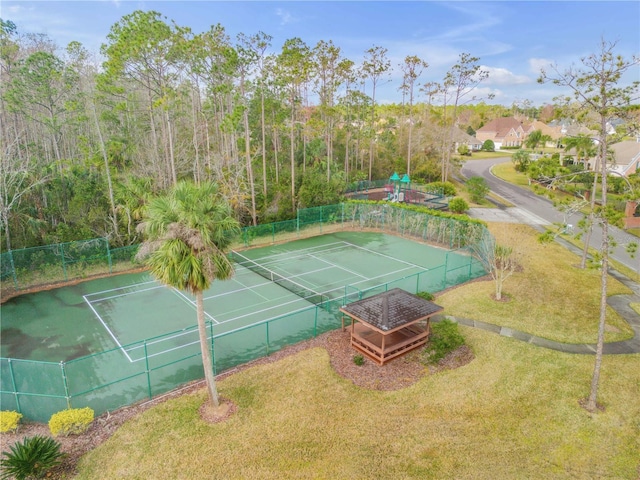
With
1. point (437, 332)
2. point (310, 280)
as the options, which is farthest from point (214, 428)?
point (310, 280)

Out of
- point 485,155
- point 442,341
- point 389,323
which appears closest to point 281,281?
point 389,323

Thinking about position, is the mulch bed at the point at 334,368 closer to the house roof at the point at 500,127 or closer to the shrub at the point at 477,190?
the shrub at the point at 477,190

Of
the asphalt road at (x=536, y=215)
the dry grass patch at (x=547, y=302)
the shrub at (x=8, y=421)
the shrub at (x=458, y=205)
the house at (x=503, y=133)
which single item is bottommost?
the dry grass patch at (x=547, y=302)

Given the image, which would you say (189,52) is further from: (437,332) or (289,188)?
(437,332)

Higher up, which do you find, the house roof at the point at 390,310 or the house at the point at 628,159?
the house at the point at 628,159

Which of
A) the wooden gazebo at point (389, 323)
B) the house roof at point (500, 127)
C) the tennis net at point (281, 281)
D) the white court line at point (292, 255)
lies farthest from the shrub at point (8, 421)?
the house roof at point (500, 127)

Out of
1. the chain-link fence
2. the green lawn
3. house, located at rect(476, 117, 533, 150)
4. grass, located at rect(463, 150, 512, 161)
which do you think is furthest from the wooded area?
house, located at rect(476, 117, 533, 150)
